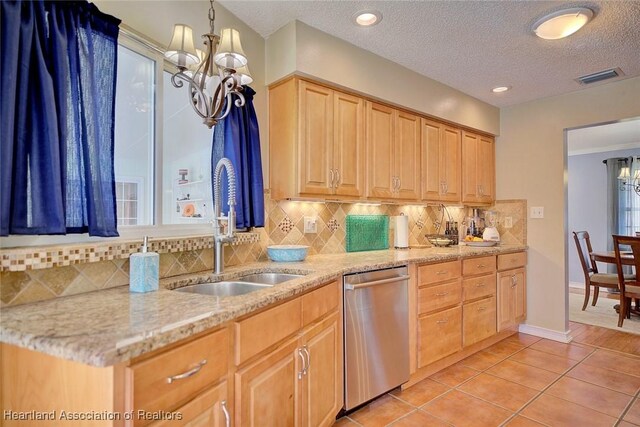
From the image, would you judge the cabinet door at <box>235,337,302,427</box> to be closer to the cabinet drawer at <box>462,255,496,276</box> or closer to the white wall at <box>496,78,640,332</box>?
the cabinet drawer at <box>462,255,496,276</box>

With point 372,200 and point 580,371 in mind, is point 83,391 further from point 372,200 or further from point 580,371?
point 580,371

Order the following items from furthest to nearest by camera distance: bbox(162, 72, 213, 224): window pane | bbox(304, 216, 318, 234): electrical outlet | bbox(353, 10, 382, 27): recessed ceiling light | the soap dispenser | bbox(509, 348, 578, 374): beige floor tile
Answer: bbox(509, 348, 578, 374): beige floor tile → bbox(304, 216, 318, 234): electrical outlet → bbox(353, 10, 382, 27): recessed ceiling light → bbox(162, 72, 213, 224): window pane → the soap dispenser

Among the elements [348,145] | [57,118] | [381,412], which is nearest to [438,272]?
[381,412]

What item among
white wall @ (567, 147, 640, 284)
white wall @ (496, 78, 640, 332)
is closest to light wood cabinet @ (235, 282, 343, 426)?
white wall @ (496, 78, 640, 332)

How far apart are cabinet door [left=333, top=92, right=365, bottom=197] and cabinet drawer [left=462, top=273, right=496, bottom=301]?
1238 mm

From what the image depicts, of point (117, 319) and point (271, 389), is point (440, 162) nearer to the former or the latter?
point (271, 389)

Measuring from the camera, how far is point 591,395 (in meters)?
2.36

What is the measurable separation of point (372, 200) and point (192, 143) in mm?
1412

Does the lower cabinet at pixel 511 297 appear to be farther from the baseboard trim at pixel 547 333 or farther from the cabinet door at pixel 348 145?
the cabinet door at pixel 348 145

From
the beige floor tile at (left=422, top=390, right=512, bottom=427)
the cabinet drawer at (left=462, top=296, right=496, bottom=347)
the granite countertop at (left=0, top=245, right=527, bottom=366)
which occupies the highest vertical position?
the granite countertop at (left=0, top=245, right=527, bottom=366)

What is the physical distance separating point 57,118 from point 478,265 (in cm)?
309

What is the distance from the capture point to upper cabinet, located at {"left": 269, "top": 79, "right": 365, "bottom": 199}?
7.61 ft

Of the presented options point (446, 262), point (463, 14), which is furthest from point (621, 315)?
point (463, 14)

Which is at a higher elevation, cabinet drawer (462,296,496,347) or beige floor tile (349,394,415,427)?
cabinet drawer (462,296,496,347)
